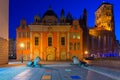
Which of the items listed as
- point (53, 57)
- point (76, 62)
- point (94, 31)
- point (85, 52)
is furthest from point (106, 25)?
point (76, 62)

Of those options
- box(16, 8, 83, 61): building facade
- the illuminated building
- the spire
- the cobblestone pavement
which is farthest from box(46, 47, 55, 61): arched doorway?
the cobblestone pavement

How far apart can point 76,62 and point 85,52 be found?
39.8m

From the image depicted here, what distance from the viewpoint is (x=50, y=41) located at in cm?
8288

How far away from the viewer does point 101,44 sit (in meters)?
102

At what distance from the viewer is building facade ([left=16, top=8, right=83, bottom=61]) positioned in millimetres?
81812

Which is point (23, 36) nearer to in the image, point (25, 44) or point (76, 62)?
point (25, 44)

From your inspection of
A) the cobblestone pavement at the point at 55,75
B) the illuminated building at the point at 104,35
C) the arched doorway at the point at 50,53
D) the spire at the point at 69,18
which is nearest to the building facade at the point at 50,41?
the arched doorway at the point at 50,53

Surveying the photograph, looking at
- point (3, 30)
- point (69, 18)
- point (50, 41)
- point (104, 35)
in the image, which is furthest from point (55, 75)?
point (104, 35)

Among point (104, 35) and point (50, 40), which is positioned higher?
point (104, 35)

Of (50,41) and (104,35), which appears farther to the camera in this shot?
(104,35)

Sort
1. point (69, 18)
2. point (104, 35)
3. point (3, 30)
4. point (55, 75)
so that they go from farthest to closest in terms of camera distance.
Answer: point (104, 35) → point (69, 18) → point (3, 30) → point (55, 75)

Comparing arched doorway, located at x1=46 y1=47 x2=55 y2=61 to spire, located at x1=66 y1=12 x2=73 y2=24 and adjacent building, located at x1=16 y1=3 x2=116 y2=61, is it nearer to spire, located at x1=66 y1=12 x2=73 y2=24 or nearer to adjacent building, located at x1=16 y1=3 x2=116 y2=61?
adjacent building, located at x1=16 y1=3 x2=116 y2=61

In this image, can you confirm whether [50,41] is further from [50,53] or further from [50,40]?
[50,53]

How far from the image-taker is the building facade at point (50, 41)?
3221 inches
